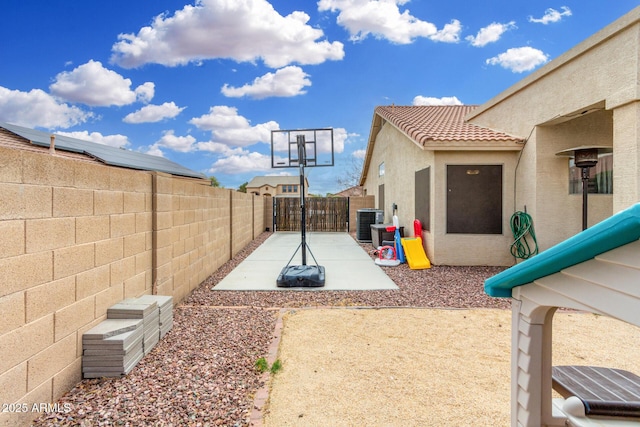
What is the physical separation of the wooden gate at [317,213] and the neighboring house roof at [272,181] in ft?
131

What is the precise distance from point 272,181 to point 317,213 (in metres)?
41.9

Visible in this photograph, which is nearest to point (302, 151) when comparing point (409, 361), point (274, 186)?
point (409, 361)

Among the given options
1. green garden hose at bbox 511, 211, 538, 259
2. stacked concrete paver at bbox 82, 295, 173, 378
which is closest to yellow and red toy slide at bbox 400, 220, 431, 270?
green garden hose at bbox 511, 211, 538, 259

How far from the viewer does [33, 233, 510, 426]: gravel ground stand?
89.7 inches

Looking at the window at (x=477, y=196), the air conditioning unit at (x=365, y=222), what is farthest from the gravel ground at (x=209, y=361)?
the air conditioning unit at (x=365, y=222)

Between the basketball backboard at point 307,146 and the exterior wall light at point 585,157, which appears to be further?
the basketball backboard at point 307,146

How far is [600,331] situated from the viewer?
12.8 feet

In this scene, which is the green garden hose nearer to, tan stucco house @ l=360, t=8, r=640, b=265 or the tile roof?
tan stucco house @ l=360, t=8, r=640, b=265

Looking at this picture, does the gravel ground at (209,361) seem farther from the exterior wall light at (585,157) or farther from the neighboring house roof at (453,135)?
the neighboring house roof at (453,135)

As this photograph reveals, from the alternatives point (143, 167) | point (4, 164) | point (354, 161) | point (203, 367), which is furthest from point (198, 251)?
point (354, 161)

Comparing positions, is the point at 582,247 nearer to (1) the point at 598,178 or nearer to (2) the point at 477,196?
(2) the point at 477,196

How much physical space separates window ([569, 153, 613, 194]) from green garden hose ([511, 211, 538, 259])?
1.06 metres

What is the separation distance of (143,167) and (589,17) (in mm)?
17397

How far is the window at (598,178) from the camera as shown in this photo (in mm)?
6711
